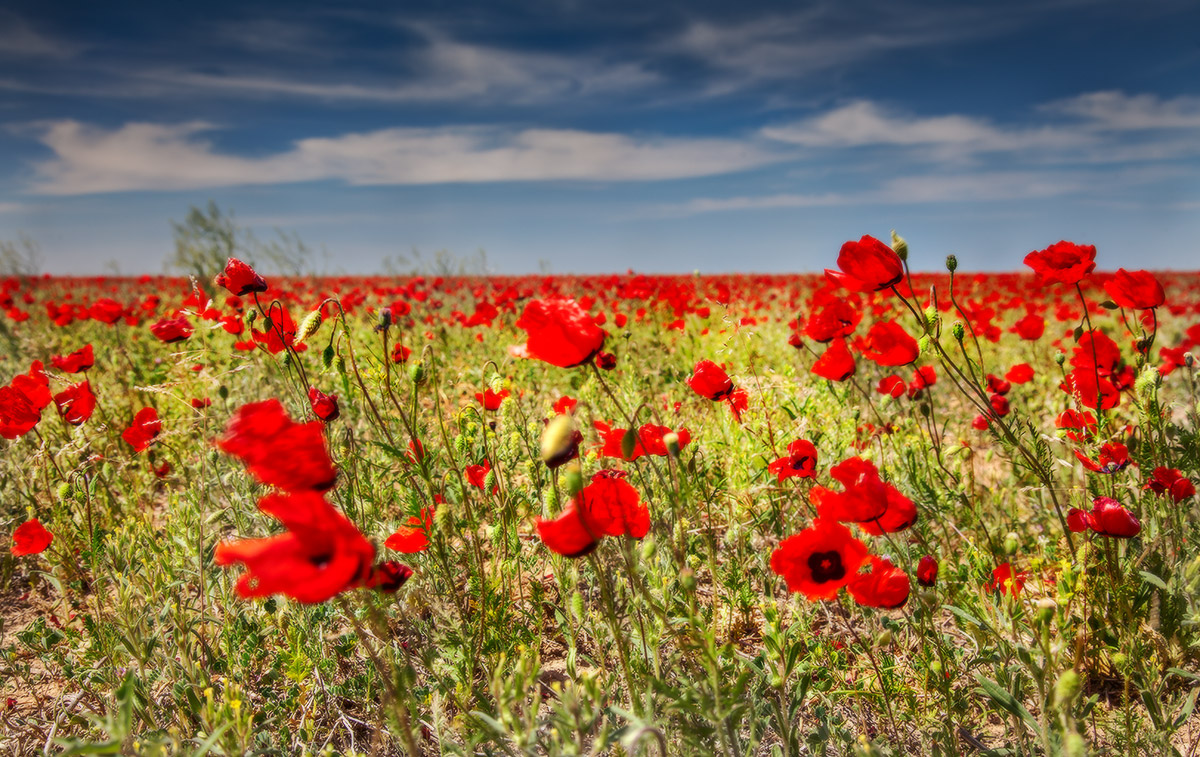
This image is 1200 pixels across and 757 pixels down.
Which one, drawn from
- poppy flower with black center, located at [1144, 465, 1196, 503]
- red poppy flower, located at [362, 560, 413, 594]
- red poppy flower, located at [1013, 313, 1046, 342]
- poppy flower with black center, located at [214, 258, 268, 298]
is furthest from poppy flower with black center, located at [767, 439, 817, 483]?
red poppy flower, located at [1013, 313, 1046, 342]

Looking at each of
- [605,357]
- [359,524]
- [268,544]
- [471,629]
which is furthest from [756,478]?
[268,544]

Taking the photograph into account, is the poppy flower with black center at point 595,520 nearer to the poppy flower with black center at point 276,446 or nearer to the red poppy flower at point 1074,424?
the poppy flower with black center at point 276,446

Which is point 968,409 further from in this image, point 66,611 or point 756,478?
point 66,611

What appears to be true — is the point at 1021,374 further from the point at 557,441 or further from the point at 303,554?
the point at 303,554

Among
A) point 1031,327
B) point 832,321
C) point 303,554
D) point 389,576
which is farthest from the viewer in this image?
point 1031,327

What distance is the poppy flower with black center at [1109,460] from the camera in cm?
174

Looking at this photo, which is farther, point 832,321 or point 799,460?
point 832,321

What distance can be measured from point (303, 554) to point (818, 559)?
1.02 meters

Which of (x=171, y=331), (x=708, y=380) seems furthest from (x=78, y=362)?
(x=708, y=380)

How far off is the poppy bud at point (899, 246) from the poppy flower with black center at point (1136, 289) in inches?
37.1

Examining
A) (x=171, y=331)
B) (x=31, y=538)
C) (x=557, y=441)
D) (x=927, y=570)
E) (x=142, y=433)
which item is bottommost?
(x=31, y=538)

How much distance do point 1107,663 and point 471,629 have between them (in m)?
1.84

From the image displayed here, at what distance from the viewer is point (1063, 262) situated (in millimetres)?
1842

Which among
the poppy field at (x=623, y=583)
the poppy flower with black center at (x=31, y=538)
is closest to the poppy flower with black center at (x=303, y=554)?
the poppy field at (x=623, y=583)
